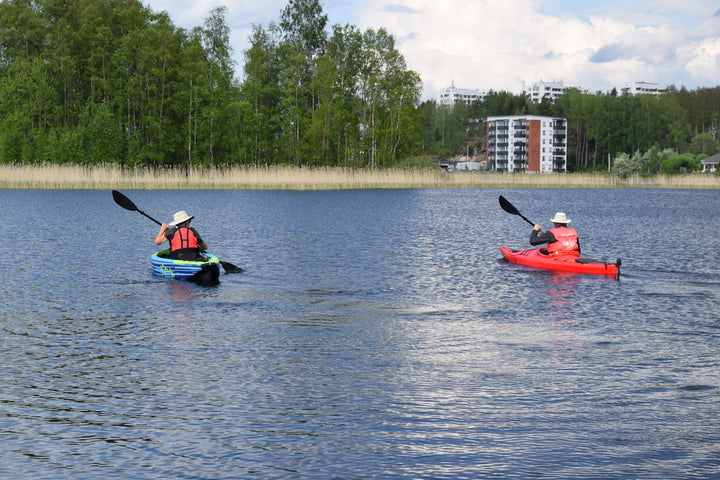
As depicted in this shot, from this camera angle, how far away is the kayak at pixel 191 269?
51.2 ft

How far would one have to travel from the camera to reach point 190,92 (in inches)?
2507

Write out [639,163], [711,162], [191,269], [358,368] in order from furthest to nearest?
[711,162]
[639,163]
[191,269]
[358,368]

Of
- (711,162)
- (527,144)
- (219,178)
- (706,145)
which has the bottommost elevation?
(219,178)

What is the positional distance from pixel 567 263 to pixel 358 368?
9.11m

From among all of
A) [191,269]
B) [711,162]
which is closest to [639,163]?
[711,162]

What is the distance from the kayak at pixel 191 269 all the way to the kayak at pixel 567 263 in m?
7.00

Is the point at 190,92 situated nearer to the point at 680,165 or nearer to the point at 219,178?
the point at 219,178

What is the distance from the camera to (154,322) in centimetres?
1230

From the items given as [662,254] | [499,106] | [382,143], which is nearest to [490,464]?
[662,254]

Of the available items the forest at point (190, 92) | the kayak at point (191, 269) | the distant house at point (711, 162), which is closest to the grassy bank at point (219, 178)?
the forest at point (190, 92)

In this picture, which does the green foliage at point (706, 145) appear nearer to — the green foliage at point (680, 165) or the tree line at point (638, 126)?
the tree line at point (638, 126)

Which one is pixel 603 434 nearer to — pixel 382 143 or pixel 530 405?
pixel 530 405

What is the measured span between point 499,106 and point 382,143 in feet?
422

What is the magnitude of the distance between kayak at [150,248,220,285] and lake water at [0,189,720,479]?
28 centimetres
